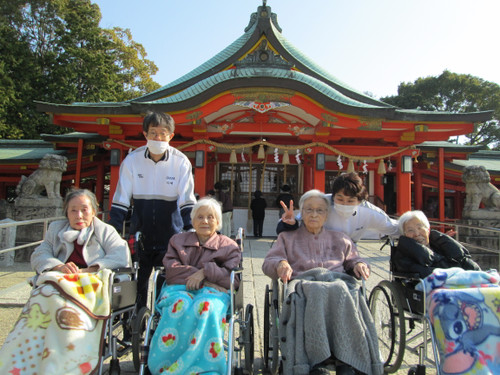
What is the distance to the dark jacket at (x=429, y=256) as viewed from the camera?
9.12ft

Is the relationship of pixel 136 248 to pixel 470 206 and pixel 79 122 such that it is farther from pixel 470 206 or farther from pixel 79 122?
pixel 470 206

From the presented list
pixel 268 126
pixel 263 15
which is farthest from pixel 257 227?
pixel 263 15

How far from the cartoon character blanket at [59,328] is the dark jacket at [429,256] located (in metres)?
2.21

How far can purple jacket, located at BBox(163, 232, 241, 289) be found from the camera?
8.41 feet

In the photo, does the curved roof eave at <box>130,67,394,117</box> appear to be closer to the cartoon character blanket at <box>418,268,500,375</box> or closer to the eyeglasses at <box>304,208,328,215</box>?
the eyeglasses at <box>304,208,328,215</box>

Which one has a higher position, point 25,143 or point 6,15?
point 6,15

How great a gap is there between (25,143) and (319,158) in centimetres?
1129

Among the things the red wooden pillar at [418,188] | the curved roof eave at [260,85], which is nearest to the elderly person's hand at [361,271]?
the curved roof eave at [260,85]

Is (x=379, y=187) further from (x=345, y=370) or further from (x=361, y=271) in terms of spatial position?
(x=345, y=370)

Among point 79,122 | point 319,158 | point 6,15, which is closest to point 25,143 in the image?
point 79,122

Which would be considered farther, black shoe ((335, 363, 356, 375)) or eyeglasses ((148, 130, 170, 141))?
eyeglasses ((148, 130, 170, 141))

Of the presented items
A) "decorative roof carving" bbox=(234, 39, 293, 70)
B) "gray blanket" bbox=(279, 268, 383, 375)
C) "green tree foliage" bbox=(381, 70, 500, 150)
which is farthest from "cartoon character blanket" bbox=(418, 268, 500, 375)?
"green tree foliage" bbox=(381, 70, 500, 150)

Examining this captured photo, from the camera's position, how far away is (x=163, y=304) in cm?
237

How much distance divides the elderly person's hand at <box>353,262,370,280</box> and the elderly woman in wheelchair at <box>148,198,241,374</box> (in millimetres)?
885
